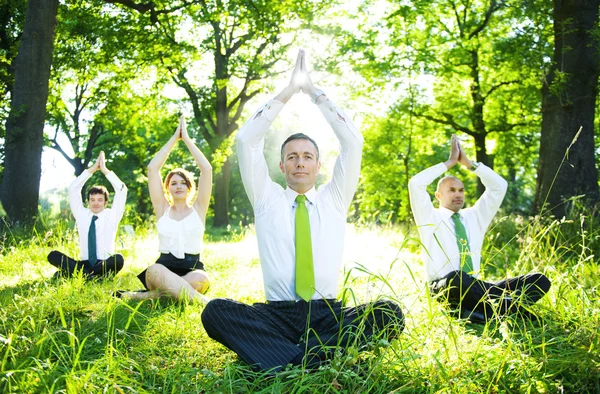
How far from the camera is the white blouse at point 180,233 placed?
18.3ft

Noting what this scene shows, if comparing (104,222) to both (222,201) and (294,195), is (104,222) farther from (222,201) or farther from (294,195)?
(222,201)

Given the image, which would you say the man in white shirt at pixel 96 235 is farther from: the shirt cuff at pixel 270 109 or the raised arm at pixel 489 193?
the raised arm at pixel 489 193

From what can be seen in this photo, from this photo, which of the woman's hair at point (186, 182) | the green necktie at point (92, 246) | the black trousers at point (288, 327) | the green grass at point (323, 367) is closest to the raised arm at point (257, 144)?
the black trousers at point (288, 327)

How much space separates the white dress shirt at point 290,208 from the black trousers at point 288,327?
0.14 m

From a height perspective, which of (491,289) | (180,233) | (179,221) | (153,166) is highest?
(153,166)

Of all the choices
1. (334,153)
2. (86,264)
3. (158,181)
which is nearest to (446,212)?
(158,181)

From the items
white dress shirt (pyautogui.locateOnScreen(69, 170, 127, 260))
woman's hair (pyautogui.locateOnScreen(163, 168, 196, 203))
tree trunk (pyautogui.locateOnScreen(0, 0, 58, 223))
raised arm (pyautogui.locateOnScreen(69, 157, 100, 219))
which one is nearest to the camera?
woman's hair (pyautogui.locateOnScreen(163, 168, 196, 203))

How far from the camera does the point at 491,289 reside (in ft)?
14.9

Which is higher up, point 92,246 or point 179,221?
point 179,221

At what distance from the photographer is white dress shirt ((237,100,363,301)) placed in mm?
3695

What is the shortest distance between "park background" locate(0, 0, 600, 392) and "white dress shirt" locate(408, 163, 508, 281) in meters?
0.32

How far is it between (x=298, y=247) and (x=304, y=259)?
86 millimetres

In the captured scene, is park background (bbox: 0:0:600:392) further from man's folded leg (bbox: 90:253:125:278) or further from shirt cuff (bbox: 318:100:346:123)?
shirt cuff (bbox: 318:100:346:123)

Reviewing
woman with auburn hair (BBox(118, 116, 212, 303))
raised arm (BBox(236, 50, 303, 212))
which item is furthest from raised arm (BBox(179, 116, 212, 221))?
raised arm (BBox(236, 50, 303, 212))
